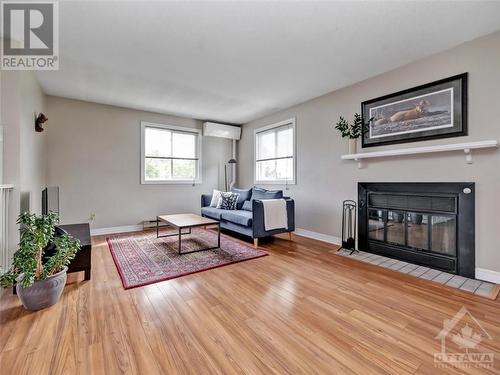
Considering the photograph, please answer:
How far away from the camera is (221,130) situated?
18.9 feet

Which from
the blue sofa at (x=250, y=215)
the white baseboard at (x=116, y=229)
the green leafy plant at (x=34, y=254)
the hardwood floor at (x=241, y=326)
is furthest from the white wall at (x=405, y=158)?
the green leafy plant at (x=34, y=254)

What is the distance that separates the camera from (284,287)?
2.32 m

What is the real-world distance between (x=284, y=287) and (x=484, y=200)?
2.25m

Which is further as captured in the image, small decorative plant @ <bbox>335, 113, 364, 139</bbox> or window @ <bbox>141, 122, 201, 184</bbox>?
window @ <bbox>141, 122, 201, 184</bbox>

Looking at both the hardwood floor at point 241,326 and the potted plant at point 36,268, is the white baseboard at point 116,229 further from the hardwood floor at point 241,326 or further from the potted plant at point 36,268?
the potted plant at point 36,268

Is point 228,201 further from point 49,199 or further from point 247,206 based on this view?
point 49,199

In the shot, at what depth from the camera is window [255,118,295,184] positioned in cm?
476

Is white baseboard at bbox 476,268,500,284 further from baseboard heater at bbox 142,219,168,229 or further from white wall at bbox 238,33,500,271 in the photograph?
baseboard heater at bbox 142,219,168,229

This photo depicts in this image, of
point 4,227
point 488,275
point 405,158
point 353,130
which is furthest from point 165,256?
point 488,275

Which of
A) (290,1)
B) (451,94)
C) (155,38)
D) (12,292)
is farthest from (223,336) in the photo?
(451,94)

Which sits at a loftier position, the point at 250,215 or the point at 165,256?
the point at 250,215

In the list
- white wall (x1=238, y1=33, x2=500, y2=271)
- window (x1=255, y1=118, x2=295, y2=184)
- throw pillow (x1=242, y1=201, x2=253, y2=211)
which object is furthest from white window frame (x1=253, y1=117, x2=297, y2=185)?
throw pillow (x1=242, y1=201, x2=253, y2=211)

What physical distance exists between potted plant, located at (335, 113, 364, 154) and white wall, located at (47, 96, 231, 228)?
3.62 metres

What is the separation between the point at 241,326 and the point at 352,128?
310 cm
